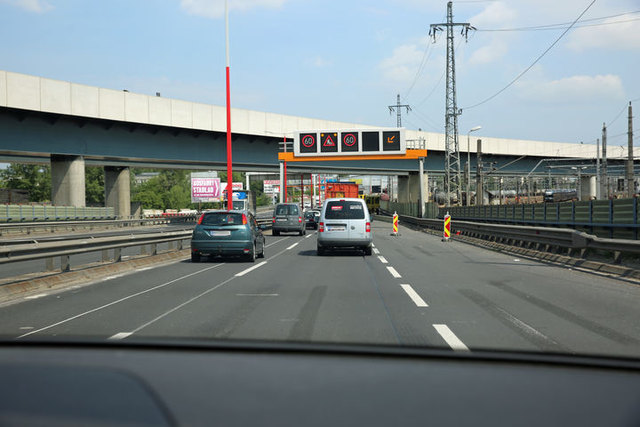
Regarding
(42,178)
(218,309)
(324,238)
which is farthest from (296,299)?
(42,178)

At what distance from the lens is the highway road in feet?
20.7

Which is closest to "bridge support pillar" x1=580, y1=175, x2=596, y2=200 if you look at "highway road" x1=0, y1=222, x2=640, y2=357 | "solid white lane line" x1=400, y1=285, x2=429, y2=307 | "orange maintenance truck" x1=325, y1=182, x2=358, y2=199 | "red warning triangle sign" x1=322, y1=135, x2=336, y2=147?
"orange maintenance truck" x1=325, y1=182, x2=358, y2=199

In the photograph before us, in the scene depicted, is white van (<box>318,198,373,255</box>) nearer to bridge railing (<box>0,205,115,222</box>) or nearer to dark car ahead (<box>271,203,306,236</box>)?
dark car ahead (<box>271,203,306,236</box>)

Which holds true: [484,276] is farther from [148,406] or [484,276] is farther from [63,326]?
[148,406]

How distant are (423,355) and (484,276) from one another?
35.9 ft

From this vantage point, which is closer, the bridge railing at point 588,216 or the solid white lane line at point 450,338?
the solid white lane line at point 450,338

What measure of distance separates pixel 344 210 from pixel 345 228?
0.65 metres

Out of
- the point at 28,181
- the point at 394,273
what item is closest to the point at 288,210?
the point at 394,273

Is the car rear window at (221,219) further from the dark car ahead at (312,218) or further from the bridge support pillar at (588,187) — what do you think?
the bridge support pillar at (588,187)

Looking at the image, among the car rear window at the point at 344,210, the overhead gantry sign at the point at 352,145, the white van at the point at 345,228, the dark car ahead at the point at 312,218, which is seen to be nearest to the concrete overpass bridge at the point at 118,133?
the overhead gantry sign at the point at 352,145

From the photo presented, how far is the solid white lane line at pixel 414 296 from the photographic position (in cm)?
877

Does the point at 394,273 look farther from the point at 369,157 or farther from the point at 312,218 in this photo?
the point at 312,218

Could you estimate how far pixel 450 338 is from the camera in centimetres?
615

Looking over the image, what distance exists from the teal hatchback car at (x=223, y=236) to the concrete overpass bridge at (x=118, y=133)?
21.2 m
